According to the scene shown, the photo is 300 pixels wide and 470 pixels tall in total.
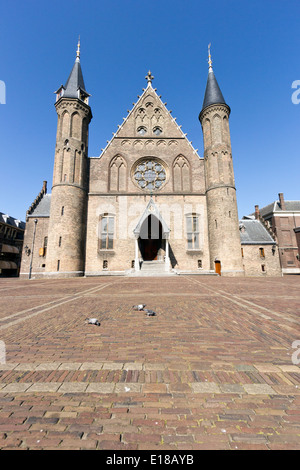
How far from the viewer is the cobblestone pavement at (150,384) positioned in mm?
1585

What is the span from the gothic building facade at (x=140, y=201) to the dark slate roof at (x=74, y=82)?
10 centimetres

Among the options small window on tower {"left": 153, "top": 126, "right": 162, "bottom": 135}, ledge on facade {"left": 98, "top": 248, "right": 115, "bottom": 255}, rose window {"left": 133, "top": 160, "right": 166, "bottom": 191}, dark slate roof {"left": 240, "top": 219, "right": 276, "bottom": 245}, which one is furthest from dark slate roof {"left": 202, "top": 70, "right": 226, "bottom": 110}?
ledge on facade {"left": 98, "top": 248, "right": 115, "bottom": 255}

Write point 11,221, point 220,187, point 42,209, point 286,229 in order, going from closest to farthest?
point 220,187
point 42,209
point 286,229
point 11,221

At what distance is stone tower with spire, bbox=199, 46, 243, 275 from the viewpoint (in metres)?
20.7

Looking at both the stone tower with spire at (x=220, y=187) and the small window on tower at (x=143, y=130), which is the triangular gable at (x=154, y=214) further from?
the small window on tower at (x=143, y=130)

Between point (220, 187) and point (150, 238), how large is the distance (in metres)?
8.66

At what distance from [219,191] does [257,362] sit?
67.9ft

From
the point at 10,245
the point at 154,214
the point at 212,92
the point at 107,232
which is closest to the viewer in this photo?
the point at 154,214

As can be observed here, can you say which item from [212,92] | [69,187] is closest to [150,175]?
[69,187]

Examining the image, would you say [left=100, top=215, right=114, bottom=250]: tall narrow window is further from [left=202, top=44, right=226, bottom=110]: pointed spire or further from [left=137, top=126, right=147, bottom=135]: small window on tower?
[left=202, top=44, right=226, bottom=110]: pointed spire

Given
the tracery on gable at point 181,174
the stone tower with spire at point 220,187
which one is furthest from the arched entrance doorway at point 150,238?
the stone tower with spire at point 220,187

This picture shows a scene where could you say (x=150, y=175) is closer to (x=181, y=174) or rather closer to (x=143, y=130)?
(x=181, y=174)

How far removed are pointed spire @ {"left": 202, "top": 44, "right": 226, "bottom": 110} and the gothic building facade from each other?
6 centimetres

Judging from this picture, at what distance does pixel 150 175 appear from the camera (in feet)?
80.4
